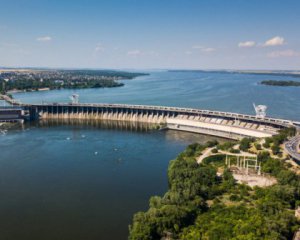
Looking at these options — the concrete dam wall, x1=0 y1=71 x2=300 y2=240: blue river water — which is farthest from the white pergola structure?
the concrete dam wall

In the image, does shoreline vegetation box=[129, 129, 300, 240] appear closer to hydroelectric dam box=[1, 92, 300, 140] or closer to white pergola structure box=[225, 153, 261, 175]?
white pergola structure box=[225, 153, 261, 175]

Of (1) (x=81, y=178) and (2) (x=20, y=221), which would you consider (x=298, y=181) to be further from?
(2) (x=20, y=221)

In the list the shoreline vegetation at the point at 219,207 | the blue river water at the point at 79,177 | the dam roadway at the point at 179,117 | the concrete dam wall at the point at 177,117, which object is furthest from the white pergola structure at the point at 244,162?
the concrete dam wall at the point at 177,117

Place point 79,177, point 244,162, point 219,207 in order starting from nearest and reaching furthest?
point 219,207 → point 244,162 → point 79,177

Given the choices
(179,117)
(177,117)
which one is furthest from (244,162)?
(177,117)

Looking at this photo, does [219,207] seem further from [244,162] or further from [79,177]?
[79,177]

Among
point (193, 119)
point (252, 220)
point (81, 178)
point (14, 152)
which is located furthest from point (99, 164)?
point (193, 119)
